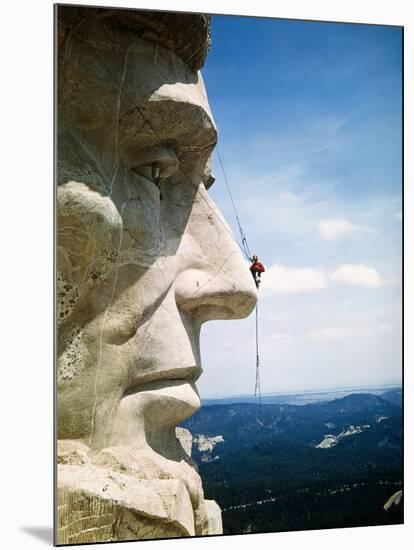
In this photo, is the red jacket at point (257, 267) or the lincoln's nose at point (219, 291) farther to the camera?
the red jacket at point (257, 267)

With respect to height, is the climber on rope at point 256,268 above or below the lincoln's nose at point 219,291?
above

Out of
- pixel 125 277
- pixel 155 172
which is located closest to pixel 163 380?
pixel 125 277

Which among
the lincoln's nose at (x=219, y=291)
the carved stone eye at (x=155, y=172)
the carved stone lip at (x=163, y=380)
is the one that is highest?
the carved stone eye at (x=155, y=172)

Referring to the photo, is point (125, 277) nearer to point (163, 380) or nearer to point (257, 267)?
point (163, 380)

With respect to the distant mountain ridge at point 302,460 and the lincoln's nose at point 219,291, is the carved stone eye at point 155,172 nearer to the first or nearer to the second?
the lincoln's nose at point 219,291

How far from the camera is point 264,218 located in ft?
19.7

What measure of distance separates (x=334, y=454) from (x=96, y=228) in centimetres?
195

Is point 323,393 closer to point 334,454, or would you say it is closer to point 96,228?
point 334,454

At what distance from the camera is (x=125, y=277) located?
529cm

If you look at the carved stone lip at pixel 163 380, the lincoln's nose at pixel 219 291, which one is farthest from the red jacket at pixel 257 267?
the carved stone lip at pixel 163 380

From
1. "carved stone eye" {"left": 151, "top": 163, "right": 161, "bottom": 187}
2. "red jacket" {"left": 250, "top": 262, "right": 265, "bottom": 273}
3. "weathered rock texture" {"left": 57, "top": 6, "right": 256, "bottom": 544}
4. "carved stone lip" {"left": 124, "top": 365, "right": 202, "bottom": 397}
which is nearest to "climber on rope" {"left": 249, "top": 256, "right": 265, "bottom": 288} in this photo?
"red jacket" {"left": 250, "top": 262, "right": 265, "bottom": 273}

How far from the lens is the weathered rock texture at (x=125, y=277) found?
5.10 metres

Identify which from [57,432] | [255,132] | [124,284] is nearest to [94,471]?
[57,432]

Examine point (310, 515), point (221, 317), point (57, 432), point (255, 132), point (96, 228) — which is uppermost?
point (255, 132)
